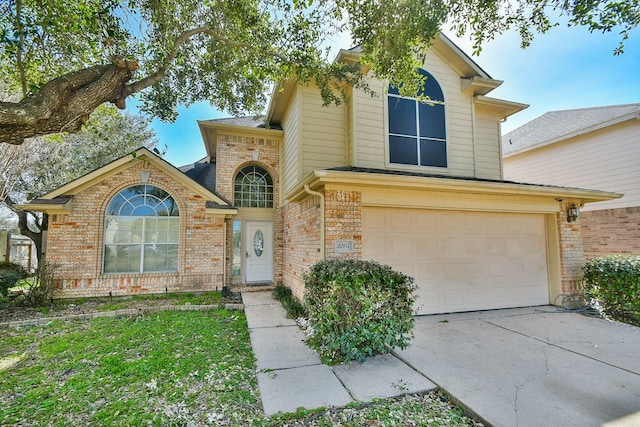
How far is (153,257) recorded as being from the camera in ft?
27.8

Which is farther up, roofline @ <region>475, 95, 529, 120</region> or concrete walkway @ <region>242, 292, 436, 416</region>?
roofline @ <region>475, 95, 529, 120</region>

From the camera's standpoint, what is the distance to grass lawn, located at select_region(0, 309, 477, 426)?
278 cm

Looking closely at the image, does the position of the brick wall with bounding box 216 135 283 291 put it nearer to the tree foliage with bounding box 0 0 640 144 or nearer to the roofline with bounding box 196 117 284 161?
the roofline with bounding box 196 117 284 161

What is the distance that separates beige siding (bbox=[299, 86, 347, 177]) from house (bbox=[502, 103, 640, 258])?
22.2 ft

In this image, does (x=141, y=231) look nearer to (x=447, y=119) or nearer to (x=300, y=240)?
(x=300, y=240)

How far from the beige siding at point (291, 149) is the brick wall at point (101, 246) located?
8.43ft

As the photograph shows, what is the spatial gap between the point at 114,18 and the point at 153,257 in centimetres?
596

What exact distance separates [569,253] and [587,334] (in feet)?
8.93

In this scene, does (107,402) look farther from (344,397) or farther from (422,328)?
(422,328)

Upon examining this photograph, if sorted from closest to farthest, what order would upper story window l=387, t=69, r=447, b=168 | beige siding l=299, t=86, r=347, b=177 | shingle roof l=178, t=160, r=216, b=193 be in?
beige siding l=299, t=86, r=347, b=177 → upper story window l=387, t=69, r=447, b=168 → shingle roof l=178, t=160, r=216, b=193

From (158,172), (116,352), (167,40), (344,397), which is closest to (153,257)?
(158,172)

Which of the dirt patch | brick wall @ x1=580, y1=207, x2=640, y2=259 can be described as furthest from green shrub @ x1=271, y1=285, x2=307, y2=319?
brick wall @ x1=580, y1=207, x2=640, y2=259

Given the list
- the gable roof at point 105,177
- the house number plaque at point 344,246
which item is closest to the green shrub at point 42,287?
the gable roof at point 105,177

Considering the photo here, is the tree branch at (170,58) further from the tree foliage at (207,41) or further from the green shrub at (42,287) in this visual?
the green shrub at (42,287)
